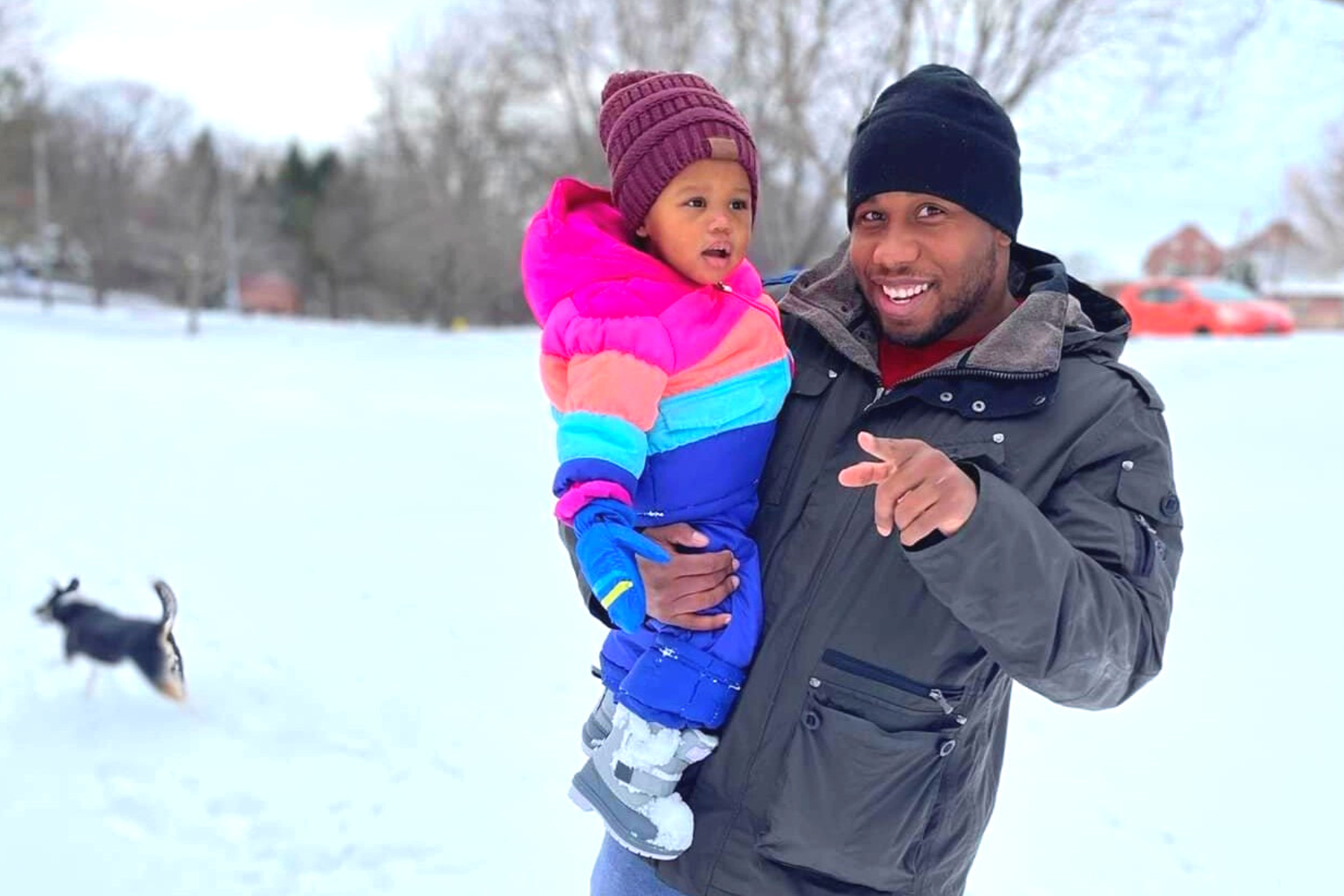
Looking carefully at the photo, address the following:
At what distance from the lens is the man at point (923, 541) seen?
117cm

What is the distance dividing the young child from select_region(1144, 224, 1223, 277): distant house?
67.4 metres

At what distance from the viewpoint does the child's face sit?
168 cm

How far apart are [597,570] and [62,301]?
3616 cm

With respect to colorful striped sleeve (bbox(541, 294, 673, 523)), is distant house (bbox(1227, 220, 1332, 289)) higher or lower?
higher

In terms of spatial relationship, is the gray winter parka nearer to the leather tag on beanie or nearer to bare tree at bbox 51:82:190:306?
the leather tag on beanie

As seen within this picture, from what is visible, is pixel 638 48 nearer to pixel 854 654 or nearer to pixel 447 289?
pixel 854 654

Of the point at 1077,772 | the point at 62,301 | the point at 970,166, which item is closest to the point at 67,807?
the point at 970,166

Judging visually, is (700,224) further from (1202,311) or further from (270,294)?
(270,294)

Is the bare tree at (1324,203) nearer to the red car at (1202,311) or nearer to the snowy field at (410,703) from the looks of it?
the red car at (1202,311)

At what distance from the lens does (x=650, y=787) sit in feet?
4.89

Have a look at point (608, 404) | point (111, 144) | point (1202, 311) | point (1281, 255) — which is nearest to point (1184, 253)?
point (1281, 255)

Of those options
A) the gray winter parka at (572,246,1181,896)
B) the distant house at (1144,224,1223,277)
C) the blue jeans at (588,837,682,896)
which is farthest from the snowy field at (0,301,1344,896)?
the distant house at (1144,224,1223,277)

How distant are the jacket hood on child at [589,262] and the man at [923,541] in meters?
0.23

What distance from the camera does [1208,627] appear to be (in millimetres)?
5031
